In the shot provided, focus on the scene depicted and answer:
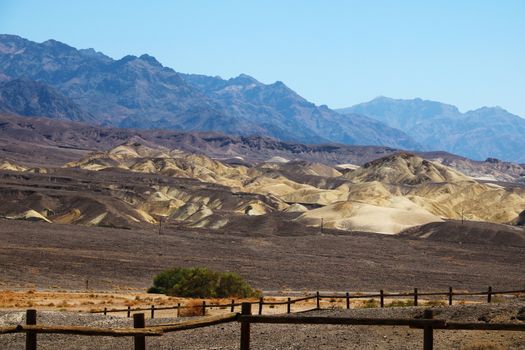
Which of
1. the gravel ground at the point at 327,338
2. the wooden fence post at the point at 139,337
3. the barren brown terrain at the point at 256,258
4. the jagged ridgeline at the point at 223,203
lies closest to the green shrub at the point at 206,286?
the barren brown terrain at the point at 256,258

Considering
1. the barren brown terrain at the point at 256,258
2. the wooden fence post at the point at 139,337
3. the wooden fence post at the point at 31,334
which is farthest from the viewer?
the barren brown terrain at the point at 256,258

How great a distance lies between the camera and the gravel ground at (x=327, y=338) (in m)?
16.2

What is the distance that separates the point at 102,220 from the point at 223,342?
93538mm

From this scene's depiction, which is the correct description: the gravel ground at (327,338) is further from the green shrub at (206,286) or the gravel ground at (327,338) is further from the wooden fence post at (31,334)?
the green shrub at (206,286)

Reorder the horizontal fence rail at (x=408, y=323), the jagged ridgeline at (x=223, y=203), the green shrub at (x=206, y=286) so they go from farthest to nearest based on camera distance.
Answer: the jagged ridgeline at (x=223, y=203) → the green shrub at (x=206, y=286) → the horizontal fence rail at (x=408, y=323)

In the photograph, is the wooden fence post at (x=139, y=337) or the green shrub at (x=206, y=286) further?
the green shrub at (x=206, y=286)

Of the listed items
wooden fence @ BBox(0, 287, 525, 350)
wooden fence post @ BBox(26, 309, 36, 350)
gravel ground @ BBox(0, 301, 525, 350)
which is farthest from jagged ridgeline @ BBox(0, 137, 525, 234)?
wooden fence @ BBox(0, 287, 525, 350)

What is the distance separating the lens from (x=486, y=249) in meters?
98.1

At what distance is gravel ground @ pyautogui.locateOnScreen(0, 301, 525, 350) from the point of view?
53.2 ft

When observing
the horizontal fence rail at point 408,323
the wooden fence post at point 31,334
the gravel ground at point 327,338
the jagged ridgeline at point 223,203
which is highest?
the jagged ridgeline at point 223,203

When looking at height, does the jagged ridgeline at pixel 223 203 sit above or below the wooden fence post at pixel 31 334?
above

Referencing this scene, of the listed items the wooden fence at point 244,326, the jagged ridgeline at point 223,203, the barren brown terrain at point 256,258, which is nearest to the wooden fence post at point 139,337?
the wooden fence at point 244,326

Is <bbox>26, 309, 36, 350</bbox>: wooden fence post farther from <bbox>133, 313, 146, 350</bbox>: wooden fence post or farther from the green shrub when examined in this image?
the green shrub

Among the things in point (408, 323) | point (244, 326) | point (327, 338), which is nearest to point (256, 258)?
point (327, 338)
